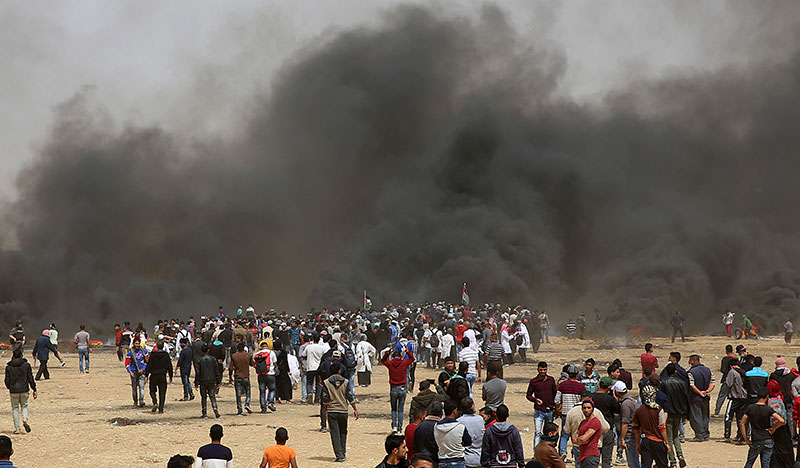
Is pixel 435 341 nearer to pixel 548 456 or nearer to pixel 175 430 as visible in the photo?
pixel 175 430

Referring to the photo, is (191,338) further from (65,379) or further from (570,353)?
(570,353)

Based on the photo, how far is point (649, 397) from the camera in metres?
10.7

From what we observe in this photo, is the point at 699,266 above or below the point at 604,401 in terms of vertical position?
above

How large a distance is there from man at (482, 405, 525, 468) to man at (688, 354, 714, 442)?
6.75 m

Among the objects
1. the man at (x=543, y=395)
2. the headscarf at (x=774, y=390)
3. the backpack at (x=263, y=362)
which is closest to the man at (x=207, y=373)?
the backpack at (x=263, y=362)

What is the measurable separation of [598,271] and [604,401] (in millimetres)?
61724

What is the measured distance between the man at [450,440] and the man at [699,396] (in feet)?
23.2

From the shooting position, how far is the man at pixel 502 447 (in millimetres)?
8359

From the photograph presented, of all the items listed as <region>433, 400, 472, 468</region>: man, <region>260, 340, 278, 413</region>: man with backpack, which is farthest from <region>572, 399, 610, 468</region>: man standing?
<region>260, 340, 278, 413</region>: man with backpack

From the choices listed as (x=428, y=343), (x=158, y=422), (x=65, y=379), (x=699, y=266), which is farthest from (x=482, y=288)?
(x=158, y=422)

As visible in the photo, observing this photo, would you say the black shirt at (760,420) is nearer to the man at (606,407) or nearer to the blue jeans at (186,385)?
the man at (606,407)

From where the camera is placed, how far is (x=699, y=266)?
61.0 meters

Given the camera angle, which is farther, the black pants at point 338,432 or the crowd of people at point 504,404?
the black pants at point 338,432

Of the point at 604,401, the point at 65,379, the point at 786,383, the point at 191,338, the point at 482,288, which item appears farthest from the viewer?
the point at 482,288
